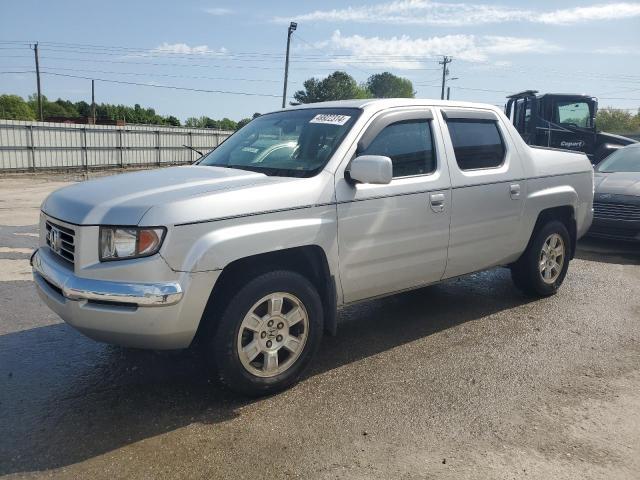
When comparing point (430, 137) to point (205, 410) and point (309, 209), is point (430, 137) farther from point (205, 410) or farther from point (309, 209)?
point (205, 410)

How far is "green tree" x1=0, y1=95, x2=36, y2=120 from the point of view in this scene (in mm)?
71500

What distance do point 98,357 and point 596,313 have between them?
14.5ft

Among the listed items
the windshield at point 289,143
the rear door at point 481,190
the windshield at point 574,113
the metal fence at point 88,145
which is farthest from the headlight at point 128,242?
the metal fence at point 88,145

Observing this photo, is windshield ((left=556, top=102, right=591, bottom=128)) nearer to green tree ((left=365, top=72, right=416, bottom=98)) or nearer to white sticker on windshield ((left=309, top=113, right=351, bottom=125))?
white sticker on windshield ((left=309, top=113, right=351, bottom=125))

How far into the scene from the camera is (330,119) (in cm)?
414

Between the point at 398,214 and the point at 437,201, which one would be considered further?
the point at 437,201

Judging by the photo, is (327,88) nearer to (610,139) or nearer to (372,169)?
(610,139)

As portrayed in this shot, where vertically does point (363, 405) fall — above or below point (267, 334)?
below

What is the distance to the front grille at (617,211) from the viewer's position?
7781 mm

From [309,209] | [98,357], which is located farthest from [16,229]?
Answer: [309,209]

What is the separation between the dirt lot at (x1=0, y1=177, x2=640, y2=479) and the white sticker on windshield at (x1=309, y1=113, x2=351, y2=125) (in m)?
1.75

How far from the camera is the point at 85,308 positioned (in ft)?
10.0

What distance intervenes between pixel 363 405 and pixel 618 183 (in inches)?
262

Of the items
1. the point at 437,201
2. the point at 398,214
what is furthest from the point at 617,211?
the point at 398,214
